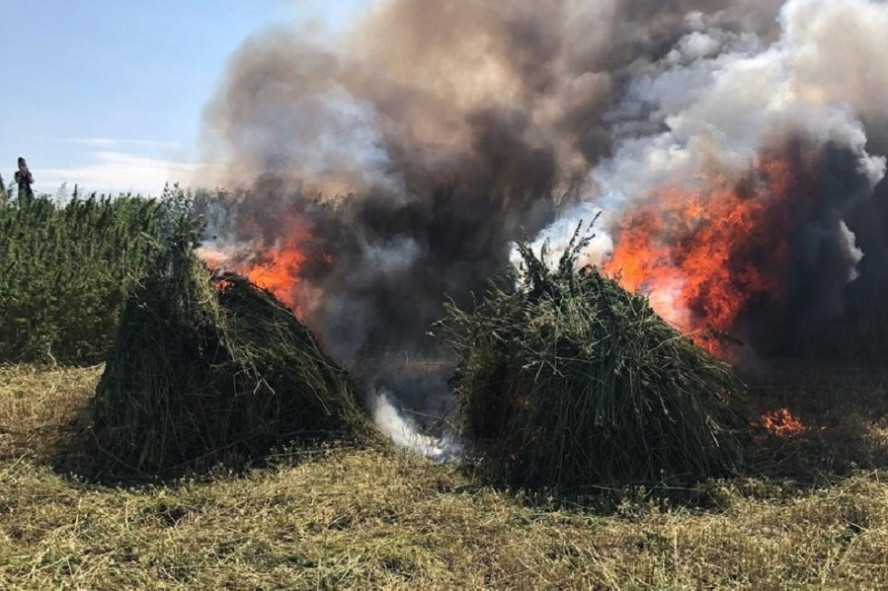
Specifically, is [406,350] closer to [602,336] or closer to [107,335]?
[107,335]

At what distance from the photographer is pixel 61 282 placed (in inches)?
416

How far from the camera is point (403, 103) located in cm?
1415

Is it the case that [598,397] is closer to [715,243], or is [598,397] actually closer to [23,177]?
[715,243]

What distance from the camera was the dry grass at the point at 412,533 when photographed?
14.7 feet

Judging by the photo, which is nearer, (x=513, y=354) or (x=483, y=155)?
(x=513, y=354)

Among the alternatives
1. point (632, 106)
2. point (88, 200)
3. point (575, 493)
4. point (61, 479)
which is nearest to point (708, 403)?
point (575, 493)

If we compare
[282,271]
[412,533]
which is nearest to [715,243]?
[282,271]

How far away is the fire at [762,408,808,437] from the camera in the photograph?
7086 mm

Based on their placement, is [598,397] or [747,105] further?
[747,105]

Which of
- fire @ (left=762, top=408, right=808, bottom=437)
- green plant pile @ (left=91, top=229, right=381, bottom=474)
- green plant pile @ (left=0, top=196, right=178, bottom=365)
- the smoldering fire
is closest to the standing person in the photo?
green plant pile @ (left=0, top=196, right=178, bottom=365)

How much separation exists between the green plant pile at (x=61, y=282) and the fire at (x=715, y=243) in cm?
609

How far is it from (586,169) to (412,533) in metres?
9.77

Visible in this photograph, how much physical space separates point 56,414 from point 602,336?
5642 mm

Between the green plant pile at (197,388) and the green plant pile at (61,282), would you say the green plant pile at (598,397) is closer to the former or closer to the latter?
the green plant pile at (197,388)
